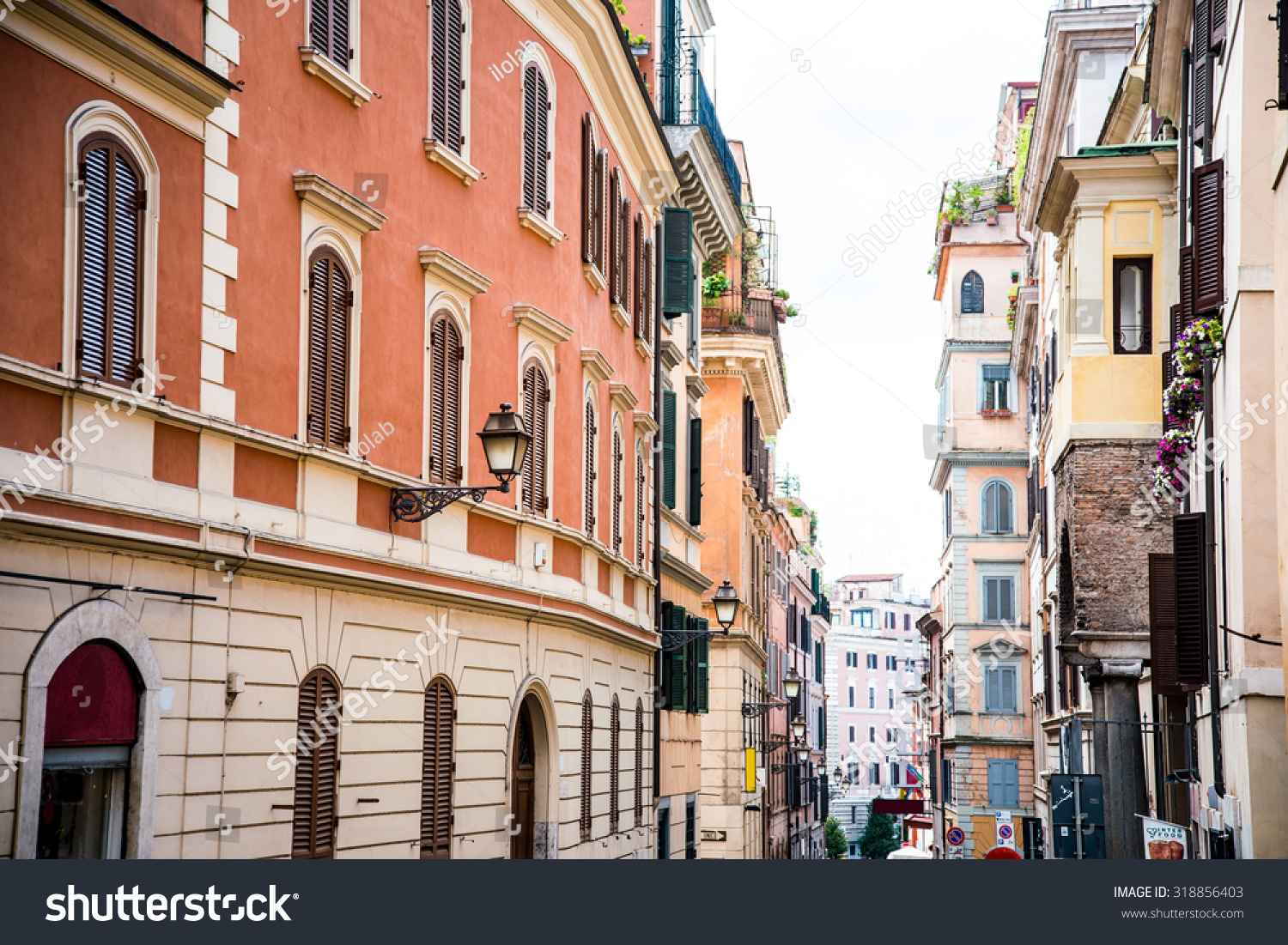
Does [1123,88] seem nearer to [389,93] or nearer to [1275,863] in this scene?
[389,93]

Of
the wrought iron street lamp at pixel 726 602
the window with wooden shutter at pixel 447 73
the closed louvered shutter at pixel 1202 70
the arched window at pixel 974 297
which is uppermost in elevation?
the arched window at pixel 974 297

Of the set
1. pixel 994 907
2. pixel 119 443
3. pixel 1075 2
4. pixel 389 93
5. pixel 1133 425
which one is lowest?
pixel 994 907

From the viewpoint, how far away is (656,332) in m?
26.5

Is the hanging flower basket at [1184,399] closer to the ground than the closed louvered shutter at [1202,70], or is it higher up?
closer to the ground

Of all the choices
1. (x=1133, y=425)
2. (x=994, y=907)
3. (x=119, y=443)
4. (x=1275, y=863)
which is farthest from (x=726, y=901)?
(x=1133, y=425)

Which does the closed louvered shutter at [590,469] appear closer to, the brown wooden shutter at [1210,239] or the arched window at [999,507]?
the brown wooden shutter at [1210,239]

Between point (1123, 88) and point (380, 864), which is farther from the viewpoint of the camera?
point (1123, 88)

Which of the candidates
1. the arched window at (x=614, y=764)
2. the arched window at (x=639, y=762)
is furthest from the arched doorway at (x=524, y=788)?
the arched window at (x=639, y=762)

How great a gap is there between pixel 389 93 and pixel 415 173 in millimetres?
839

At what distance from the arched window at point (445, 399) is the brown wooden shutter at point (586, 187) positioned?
494 centimetres

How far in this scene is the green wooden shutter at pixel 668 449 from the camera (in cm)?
2712

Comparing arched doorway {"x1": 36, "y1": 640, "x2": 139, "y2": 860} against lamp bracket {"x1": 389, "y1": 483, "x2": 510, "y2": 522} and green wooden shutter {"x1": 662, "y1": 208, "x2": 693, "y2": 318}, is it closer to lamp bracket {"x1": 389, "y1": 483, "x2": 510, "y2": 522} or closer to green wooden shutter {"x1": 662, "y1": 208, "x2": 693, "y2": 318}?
lamp bracket {"x1": 389, "y1": 483, "x2": 510, "y2": 522}

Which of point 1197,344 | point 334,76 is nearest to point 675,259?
point 1197,344

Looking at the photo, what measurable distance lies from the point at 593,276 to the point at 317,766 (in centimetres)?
964
